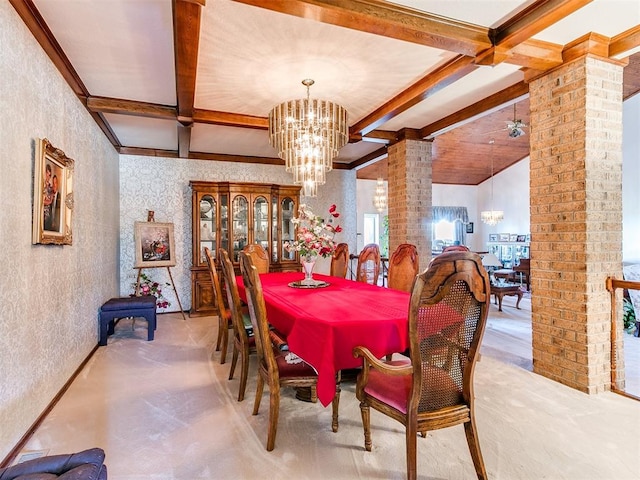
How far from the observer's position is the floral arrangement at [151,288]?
18.3 ft

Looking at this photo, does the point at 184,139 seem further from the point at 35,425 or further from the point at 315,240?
the point at 35,425

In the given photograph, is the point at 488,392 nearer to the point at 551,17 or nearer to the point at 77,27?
the point at 551,17

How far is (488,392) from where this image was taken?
277 centimetres

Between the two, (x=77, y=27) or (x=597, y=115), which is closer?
(x=77, y=27)

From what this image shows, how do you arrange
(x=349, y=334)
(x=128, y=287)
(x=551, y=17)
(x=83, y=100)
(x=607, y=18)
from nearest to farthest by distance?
1. (x=349, y=334)
2. (x=551, y=17)
3. (x=607, y=18)
4. (x=83, y=100)
5. (x=128, y=287)

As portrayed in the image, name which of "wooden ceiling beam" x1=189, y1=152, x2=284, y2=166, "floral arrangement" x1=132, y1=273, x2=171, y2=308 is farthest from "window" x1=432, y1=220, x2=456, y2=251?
"floral arrangement" x1=132, y1=273, x2=171, y2=308

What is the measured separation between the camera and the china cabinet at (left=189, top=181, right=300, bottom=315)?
568 centimetres

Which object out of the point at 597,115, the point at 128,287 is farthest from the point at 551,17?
the point at 128,287

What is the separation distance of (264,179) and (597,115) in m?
4.93

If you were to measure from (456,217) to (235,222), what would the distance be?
7907mm

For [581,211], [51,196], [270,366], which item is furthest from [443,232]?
[51,196]

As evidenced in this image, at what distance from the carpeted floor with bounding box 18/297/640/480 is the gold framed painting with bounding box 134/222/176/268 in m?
2.34

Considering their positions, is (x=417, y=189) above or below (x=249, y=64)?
below

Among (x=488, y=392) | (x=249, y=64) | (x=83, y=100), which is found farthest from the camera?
(x=83, y=100)
